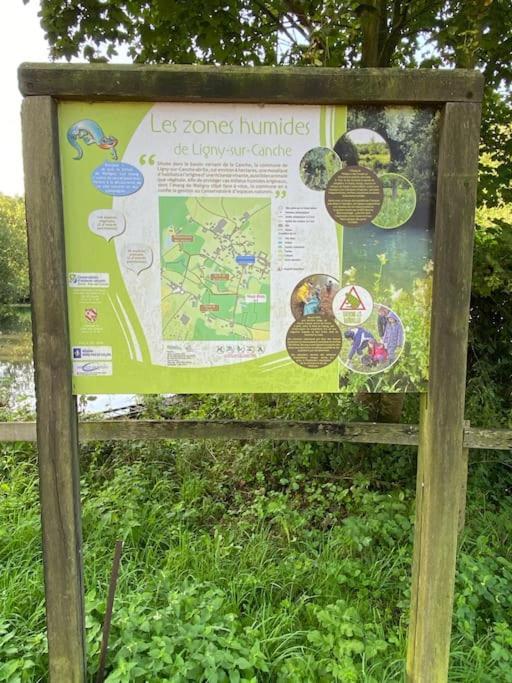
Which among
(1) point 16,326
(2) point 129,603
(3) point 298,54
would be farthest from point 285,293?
(1) point 16,326

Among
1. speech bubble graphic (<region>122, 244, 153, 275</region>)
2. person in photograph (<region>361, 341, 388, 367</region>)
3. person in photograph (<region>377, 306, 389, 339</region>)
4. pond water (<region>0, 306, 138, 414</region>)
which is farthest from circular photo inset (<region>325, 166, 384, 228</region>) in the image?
pond water (<region>0, 306, 138, 414</region>)

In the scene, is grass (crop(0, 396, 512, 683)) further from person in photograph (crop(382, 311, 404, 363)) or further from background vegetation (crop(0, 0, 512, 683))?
person in photograph (crop(382, 311, 404, 363))

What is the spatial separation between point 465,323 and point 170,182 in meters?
1.11

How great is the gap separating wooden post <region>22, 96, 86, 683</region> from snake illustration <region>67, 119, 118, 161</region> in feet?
0.17

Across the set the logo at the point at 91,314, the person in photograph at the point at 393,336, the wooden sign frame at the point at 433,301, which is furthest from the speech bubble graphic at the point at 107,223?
the person in photograph at the point at 393,336

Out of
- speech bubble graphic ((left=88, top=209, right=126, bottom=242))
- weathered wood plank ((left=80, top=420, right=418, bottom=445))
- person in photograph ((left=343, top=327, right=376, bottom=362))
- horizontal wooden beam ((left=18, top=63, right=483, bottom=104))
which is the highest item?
horizontal wooden beam ((left=18, top=63, right=483, bottom=104))

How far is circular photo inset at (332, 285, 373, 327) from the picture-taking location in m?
1.72

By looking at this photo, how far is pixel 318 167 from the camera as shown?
165 cm

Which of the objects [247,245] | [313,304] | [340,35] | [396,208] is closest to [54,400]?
[247,245]

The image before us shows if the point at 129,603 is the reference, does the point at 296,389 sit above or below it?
above

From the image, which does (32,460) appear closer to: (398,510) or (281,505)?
(281,505)

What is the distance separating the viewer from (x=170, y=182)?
165cm

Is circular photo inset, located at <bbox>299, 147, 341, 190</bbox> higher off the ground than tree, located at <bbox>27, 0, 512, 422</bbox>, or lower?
lower

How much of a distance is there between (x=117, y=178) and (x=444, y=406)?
4.47 ft
